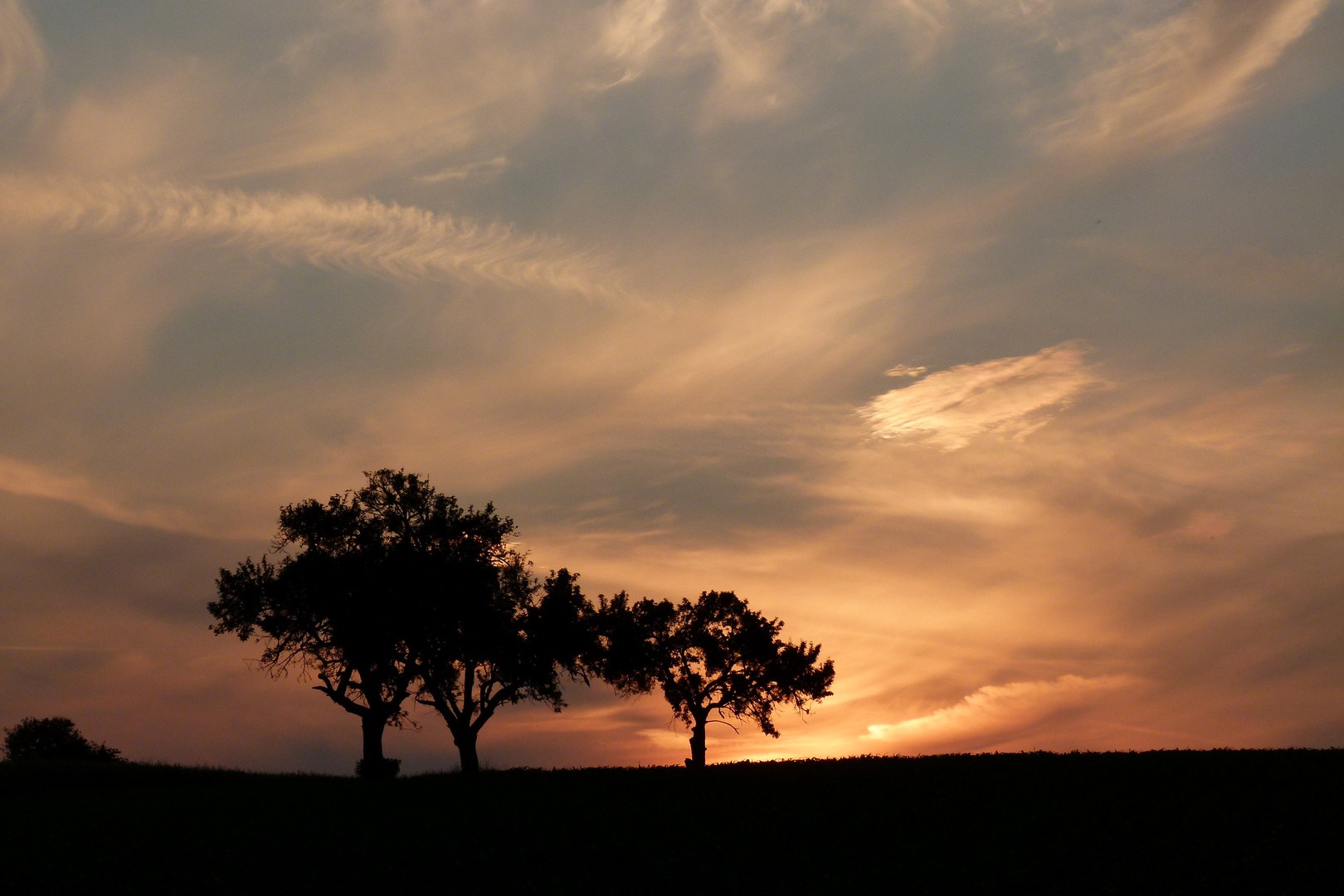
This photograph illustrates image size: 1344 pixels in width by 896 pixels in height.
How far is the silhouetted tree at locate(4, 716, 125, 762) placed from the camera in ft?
287

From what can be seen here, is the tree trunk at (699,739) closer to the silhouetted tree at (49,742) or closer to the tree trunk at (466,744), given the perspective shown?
the tree trunk at (466,744)

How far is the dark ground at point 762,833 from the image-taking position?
26766 mm

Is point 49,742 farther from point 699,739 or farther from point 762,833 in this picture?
point 762,833

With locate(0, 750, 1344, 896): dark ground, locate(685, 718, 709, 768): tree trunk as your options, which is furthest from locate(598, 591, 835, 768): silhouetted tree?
locate(0, 750, 1344, 896): dark ground

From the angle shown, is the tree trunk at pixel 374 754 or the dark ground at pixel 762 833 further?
the tree trunk at pixel 374 754

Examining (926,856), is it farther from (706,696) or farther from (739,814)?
(706,696)

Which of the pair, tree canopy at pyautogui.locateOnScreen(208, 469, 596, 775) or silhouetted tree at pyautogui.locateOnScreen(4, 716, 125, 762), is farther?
silhouetted tree at pyautogui.locateOnScreen(4, 716, 125, 762)

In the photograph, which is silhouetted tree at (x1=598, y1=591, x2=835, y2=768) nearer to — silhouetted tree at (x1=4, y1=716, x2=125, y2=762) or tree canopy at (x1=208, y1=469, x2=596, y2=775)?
tree canopy at (x1=208, y1=469, x2=596, y2=775)

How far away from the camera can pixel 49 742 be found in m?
88.8

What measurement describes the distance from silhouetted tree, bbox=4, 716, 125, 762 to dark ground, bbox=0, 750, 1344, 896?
177 ft

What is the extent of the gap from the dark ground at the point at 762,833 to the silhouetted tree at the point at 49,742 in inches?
→ 2121

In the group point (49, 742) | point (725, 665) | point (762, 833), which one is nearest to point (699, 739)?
point (725, 665)

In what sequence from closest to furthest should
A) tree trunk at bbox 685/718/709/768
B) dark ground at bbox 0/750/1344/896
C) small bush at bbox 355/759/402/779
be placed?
1. dark ground at bbox 0/750/1344/896
2. small bush at bbox 355/759/402/779
3. tree trunk at bbox 685/718/709/768

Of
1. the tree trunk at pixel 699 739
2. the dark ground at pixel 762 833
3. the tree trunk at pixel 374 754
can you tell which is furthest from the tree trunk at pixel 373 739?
the tree trunk at pixel 699 739
